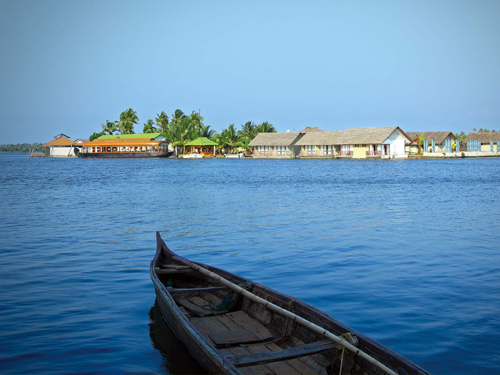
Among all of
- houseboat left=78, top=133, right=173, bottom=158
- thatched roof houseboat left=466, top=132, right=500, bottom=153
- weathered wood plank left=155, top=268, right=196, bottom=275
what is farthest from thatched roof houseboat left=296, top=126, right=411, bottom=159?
weathered wood plank left=155, top=268, right=196, bottom=275

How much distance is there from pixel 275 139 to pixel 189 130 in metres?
19.9

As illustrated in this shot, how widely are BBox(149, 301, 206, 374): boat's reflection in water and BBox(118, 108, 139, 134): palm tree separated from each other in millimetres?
103214

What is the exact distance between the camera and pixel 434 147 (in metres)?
84.9

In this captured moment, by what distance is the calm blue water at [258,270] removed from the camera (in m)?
6.54

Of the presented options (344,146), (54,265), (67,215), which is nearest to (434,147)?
(344,146)

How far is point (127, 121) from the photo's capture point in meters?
107

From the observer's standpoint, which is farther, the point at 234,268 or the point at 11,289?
the point at 234,268

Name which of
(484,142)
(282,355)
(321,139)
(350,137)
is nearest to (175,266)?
(282,355)

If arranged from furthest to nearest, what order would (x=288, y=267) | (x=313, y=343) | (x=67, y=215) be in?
(x=67, y=215), (x=288, y=267), (x=313, y=343)

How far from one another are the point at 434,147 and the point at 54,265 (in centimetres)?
8289

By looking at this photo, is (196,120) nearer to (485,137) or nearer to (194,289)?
(485,137)

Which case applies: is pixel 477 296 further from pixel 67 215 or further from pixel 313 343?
pixel 67 215

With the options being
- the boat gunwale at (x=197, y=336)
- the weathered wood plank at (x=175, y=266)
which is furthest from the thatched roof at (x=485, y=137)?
the boat gunwale at (x=197, y=336)

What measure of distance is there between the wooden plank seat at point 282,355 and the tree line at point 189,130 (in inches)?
3541
